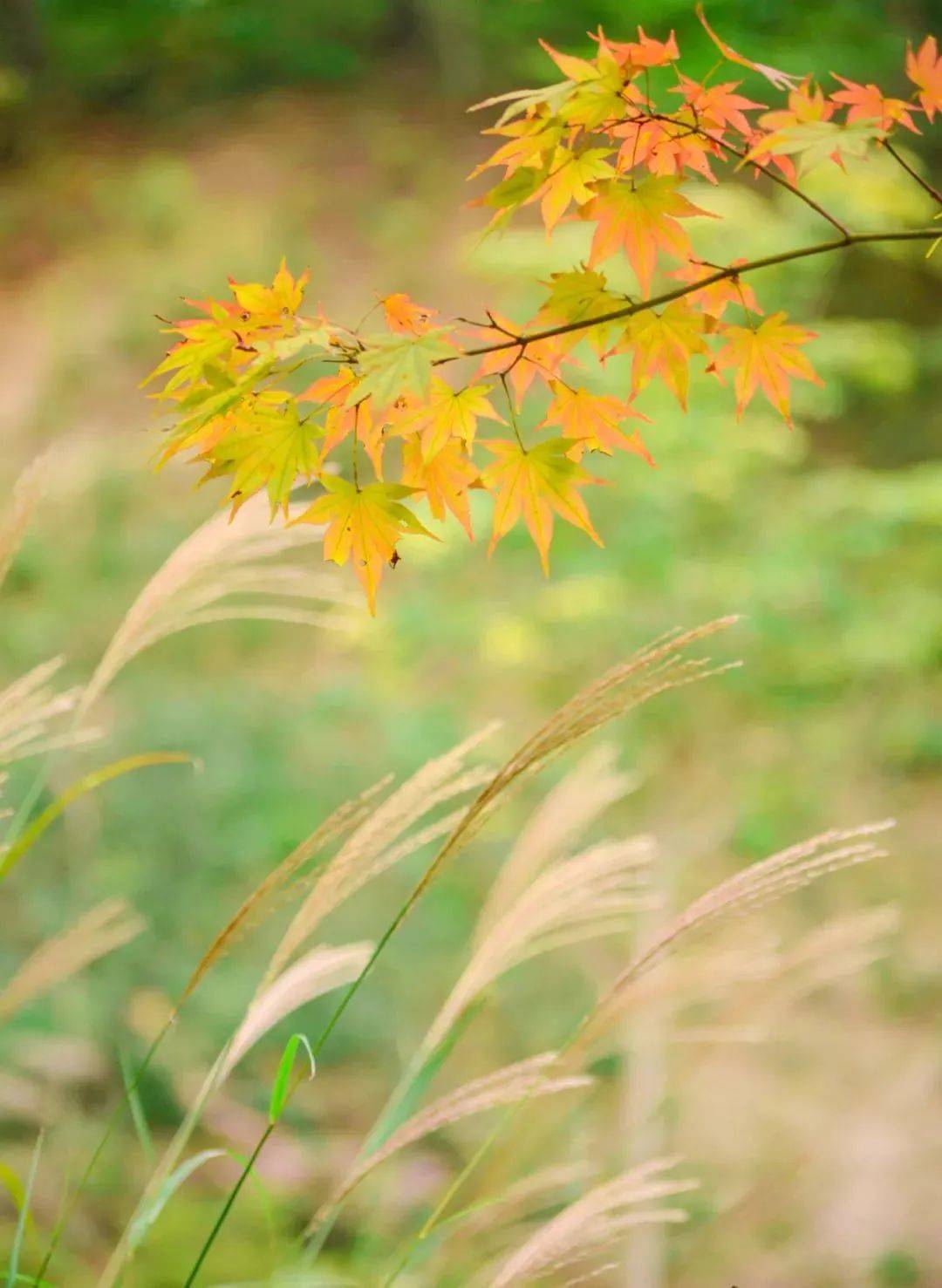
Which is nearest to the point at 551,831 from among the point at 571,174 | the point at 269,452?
the point at 269,452

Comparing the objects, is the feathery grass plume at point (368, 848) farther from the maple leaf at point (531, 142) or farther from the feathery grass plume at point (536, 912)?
the maple leaf at point (531, 142)

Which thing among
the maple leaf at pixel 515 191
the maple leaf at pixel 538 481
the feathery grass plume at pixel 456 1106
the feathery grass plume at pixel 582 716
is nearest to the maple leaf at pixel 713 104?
the maple leaf at pixel 515 191

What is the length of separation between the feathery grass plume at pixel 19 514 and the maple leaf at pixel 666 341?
38 cm

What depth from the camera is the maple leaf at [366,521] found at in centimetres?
63

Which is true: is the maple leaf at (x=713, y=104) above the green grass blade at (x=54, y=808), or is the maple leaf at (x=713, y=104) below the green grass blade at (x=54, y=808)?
above

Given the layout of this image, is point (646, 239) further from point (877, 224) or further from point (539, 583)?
point (539, 583)

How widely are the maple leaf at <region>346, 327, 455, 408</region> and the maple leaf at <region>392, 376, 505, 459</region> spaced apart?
0.03 meters

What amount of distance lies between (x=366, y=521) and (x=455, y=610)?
3.06 m

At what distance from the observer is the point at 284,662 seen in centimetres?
378

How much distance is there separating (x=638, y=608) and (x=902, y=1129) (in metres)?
1.46

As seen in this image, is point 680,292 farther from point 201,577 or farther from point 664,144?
Result: point 201,577

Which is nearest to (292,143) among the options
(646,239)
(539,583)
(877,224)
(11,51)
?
(11,51)

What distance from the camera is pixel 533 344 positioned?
29.4 inches

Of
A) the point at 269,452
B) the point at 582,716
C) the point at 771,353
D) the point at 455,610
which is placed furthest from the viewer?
the point at 455,610
